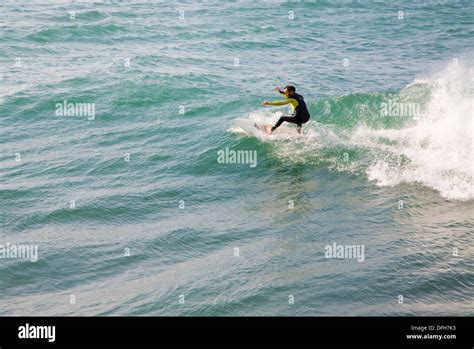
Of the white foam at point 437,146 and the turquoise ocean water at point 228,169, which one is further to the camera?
the white foam at point 437,146

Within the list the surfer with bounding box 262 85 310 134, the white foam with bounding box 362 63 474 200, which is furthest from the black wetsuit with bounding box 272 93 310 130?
the white foam with bounding box 362 63 474 200

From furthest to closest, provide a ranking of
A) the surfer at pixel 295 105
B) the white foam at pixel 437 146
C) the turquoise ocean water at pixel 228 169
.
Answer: the surfer at pixel 295 105
the white foam at pixel 437 146
the turquoise ocean water at pixel 228 169

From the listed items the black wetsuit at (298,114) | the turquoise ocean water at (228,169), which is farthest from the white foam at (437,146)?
the black wetsuit at (298,114)

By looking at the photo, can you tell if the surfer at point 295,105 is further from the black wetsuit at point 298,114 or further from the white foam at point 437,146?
the white foam at point 437,146

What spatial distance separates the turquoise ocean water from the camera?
11.6 metres

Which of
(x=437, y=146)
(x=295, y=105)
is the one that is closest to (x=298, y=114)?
(x=295, y=105)

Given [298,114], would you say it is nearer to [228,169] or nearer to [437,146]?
[228,169]

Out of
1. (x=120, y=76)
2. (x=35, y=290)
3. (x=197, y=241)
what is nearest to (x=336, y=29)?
(x=120, y=76)

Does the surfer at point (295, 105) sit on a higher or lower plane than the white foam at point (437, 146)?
higher

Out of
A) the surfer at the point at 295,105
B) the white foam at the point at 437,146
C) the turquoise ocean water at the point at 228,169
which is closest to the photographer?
the turquoise ocean water at the point at 228,169

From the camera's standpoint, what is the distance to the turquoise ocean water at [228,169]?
1165 centimetres

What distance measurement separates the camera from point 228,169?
18.2 metres

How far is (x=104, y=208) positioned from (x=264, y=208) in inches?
154

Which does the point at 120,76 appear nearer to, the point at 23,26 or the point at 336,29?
the point at 23,26
